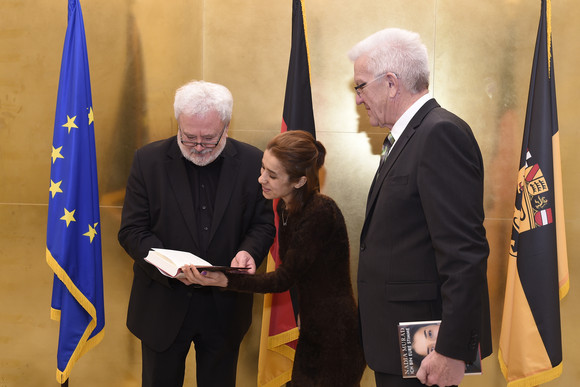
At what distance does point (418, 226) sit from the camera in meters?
1.71

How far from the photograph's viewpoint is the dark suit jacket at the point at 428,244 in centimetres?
157

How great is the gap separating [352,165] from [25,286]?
8.19 ft

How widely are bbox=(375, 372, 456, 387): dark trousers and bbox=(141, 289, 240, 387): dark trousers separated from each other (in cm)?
98

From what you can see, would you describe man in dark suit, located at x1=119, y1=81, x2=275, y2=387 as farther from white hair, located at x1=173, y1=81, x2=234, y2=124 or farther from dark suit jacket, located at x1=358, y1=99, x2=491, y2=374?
dark suit jacket, located at x1=358, y1=99, x2=491, y2=374

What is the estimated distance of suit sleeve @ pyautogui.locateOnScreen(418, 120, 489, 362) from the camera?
1.56 metres

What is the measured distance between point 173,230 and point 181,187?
0.69 feet

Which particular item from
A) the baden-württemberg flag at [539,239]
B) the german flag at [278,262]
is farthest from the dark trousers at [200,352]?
the baden-württemberg flag at [539,239]

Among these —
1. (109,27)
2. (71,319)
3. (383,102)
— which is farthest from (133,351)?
(383,102)

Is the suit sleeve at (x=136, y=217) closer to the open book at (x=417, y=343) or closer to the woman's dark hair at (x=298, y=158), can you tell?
the woman's dark hair at (x=298, y=158)

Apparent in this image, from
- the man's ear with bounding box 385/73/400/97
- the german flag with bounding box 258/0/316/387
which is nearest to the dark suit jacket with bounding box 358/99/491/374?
the man's ear with bounding box 385/73/400/97

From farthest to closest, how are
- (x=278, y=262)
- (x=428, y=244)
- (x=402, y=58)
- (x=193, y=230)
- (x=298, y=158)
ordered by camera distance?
(x=278, y=262) → (x=193, y=230) → (x=298, y=158) → (x=402, y=58) → (x=428, y=244)

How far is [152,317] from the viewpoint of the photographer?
253 cm

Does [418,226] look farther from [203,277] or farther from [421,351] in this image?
[203,277]

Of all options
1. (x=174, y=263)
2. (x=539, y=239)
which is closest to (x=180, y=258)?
(x=174, y=263)
